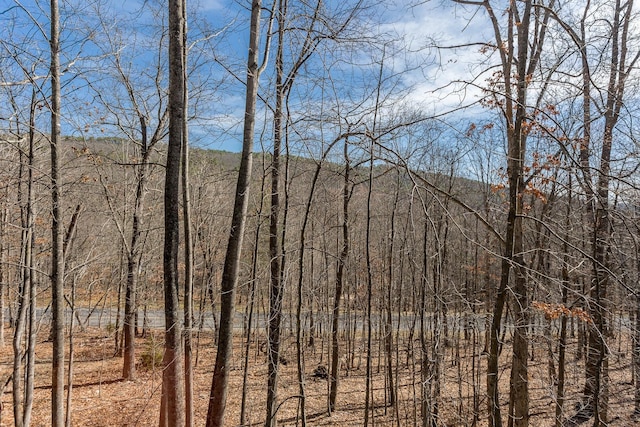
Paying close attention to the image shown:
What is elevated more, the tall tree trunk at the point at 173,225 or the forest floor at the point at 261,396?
the tall tree trunk at the point at 173,225

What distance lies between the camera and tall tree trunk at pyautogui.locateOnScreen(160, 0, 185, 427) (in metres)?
3.85

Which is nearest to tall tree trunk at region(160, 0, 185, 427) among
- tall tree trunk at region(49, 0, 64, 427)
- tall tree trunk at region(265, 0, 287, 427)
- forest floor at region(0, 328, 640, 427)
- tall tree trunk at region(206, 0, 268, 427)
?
tall tree trunk at region(206, 0, 268, 427)

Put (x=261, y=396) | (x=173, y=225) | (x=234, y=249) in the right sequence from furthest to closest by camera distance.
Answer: (x=261, y=396) → (x=234, y=249) → (x=173, y=225)

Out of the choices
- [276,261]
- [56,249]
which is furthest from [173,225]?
[56,249]

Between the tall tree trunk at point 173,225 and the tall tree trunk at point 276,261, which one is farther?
the tall tree trunk at point 276,261

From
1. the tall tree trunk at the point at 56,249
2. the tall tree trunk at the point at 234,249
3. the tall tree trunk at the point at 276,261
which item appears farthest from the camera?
the tall tree trunk at the point at 56,249

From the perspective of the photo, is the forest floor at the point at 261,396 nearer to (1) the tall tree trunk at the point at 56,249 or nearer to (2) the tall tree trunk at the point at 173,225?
(1) the tall tree trunk at the point at 56,249

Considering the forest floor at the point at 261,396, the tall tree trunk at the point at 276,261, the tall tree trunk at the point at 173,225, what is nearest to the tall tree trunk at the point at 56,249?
the forest floor at the point at 261,396

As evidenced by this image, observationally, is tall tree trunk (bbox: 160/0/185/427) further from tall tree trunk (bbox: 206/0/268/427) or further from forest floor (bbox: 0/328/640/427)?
forest floor (bbox: 0/328/640/427)

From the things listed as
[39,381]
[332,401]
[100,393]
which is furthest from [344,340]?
[39,381]

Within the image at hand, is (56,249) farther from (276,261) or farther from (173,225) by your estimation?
(276,261)

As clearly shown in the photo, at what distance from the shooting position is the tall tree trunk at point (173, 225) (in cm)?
385

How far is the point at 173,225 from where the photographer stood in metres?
3.85

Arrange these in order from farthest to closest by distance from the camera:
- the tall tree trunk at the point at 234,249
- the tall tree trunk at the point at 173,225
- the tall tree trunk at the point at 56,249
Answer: the tall tree trunk at the point at 56,249
the tall tree trunk at the point at 234,249
the tall tree trunk at the point at 173,225
